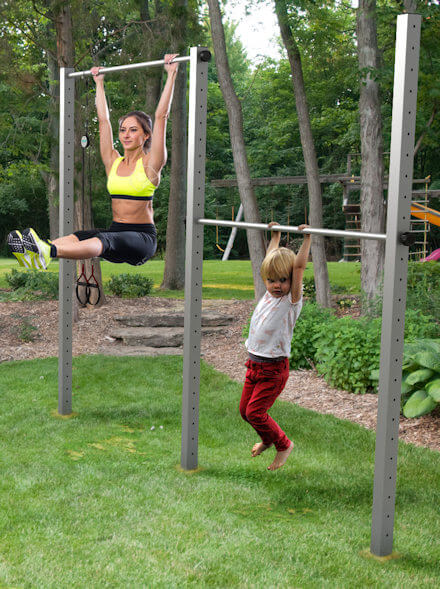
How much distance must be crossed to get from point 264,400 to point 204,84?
90.6 inches

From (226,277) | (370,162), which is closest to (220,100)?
(226,277)

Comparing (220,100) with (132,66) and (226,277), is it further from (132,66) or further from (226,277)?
(132,66)

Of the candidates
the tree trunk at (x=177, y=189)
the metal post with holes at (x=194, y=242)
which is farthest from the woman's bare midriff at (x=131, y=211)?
the tree trunk at (x=177, y=189)

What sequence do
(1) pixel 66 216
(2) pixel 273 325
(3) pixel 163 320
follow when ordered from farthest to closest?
(3) pixel 163 320 → (1) pixel 66 216 → (2) pixel 273 325

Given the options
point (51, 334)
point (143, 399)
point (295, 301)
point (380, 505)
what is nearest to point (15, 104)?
point (51, 334)

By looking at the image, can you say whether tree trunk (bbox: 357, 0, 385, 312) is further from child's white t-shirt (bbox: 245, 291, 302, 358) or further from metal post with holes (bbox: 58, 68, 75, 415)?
child's white t-shirt (bbox: 245, 291, 302, 358)

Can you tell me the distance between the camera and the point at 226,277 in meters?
19.5

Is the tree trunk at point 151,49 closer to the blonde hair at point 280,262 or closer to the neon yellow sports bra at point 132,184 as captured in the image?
the neon yellow sports bra at point 132,184

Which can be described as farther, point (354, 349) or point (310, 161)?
point (310, 161)

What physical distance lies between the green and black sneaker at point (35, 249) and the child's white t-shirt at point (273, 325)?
4.80ft

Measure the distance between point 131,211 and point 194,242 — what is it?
551mm

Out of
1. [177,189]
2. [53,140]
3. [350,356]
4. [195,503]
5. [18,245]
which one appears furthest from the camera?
[177,189]

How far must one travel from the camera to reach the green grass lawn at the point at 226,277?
1496 cm

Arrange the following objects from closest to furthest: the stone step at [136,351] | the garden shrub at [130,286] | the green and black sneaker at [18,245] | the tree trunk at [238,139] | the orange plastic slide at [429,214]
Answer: the green and black sneaker at [18,245] < the stone step at [136,351] < the tree trunk at [238,139] < the garden shrub at [130,286] < the orange plastic slide at [429,214]
